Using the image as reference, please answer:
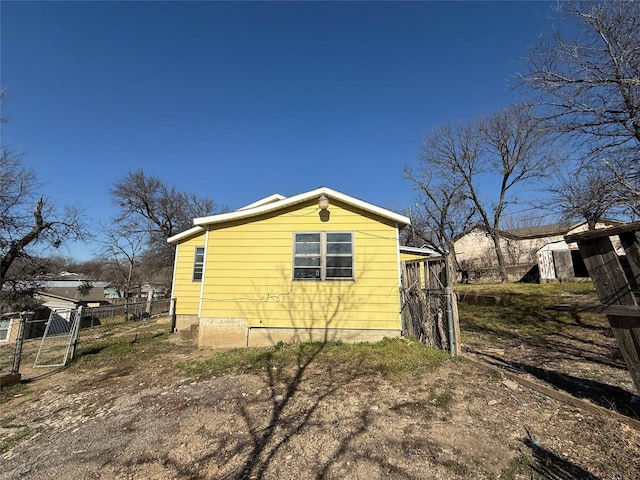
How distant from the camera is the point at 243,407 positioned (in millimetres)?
4180

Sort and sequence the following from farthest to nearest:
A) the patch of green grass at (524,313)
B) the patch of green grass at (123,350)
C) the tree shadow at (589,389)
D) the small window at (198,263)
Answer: the small window at (198,263) < the patch of green grass at (524,313) < the patch of green grass at (123,350) < the tree shadow at (589,389)

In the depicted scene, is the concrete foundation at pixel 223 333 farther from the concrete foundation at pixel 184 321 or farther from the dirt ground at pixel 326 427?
the concrete foundation at pixel 184 321

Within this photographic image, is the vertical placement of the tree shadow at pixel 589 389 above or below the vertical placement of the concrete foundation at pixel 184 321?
below

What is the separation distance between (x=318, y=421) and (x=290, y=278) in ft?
13.4

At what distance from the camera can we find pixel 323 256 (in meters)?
Answer: 7.43

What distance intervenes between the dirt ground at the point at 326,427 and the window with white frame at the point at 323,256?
243 cm

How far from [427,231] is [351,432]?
93.7ft

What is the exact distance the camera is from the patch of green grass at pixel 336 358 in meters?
5.45

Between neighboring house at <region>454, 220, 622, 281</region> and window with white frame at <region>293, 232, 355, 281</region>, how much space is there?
17533 millimetres

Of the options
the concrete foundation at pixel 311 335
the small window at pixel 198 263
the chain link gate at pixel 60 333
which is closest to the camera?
the concrete foundation at pixel 311 335

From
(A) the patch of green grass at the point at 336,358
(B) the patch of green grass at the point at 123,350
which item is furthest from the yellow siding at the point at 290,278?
(B) the patch of green grass at the point at 123,350

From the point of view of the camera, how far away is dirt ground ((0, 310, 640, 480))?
9.11 ft

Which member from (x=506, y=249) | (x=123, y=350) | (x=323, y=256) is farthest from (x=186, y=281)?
(x=506, y=249)

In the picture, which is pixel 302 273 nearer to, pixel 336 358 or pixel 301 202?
pixel 301 202
